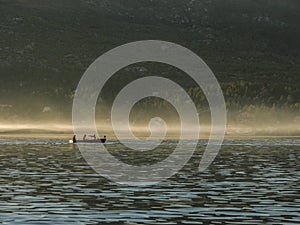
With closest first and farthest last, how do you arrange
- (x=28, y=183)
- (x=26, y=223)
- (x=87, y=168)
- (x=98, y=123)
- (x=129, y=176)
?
1. (x=26, y=223)
2. (x=28, y=183)
3. (x=129, y=176)
4. (x=87, y=168)
5. (x=98, y=123)

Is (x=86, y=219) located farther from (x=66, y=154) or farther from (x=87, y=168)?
(x=66, y=154)

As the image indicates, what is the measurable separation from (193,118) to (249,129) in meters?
17.9

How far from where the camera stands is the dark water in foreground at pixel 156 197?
39.7m

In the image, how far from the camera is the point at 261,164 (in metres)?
75.4

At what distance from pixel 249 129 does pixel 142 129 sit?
2418 cm

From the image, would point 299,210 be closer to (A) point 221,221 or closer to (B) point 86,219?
(A) point 221,221

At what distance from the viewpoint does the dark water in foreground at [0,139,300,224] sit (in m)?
39.7

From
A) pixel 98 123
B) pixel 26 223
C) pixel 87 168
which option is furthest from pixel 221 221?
pixel 98 123

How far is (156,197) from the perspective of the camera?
47.7 metres

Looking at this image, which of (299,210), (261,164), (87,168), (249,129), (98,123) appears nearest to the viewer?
(299,210)

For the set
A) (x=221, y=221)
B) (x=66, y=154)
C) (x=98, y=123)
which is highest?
(x=98, y=123)

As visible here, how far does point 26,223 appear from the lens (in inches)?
1490

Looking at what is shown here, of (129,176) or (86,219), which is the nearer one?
(86,219)

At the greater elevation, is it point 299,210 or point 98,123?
point 98,123
